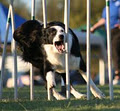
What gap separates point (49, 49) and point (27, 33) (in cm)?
60

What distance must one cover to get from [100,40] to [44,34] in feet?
33.8

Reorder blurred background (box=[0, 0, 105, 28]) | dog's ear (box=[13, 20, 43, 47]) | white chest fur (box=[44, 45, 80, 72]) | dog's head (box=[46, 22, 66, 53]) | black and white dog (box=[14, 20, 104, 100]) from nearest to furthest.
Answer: dog's head (box=[46, 22, 66, 53]) → black and white dog (box=[14, 20, 104, 100]) → white chest fur (box=[44, 45, 80, 72]) → dog's ear (box=[13, 20, 43, 47]) → blurred background (box=[0, 0, 105, 28])

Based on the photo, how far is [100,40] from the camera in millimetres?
17344

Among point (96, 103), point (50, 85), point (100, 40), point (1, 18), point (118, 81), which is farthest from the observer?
point (100, 40)

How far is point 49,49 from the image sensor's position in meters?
7.05

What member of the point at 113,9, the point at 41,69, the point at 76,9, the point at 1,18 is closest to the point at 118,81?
the point at 113,9

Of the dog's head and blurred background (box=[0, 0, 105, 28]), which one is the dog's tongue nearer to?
the dog's head

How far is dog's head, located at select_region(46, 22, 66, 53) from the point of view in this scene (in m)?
6.74

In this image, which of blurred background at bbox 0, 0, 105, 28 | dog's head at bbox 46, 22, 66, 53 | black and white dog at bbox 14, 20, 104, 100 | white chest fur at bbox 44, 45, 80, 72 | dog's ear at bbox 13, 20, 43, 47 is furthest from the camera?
blurred background at bbox 0, 0, 105, 28

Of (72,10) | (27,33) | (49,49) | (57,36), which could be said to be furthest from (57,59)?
(72,10)

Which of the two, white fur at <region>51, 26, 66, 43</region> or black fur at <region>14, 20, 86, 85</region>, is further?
black fur at <region>14, 20, 86, 85</region>

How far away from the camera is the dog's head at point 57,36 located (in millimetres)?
6738

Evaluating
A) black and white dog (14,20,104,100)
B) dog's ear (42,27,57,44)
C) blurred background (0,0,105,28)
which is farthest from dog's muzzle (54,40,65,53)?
blurred background (0,0,105,28)

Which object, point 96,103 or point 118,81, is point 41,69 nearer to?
point 96,103
